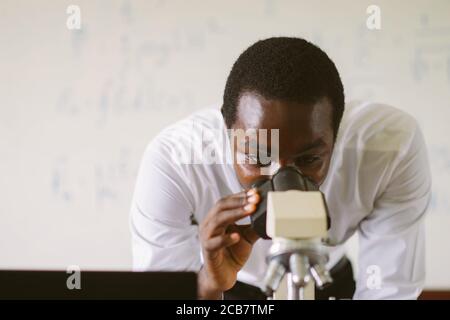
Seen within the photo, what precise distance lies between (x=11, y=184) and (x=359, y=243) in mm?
831

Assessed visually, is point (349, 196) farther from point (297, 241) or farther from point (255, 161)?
point (297, 241)

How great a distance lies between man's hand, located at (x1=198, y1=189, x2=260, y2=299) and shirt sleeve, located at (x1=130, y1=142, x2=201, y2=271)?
0.18m

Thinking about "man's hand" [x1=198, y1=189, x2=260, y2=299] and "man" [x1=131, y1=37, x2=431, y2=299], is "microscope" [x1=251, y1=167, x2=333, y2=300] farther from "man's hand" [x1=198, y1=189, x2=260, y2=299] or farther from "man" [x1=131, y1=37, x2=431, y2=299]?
"man" [x1=131, y1=37, x2=431, y2=299]

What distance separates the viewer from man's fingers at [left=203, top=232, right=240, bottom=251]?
1046 millimetres

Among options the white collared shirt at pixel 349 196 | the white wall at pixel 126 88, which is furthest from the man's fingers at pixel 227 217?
the white wall at pixel 126 88

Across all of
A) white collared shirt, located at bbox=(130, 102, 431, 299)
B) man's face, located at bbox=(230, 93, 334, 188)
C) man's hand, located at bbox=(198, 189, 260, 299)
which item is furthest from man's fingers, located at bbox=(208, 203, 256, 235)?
white collared shirt, located at bbox=(130, 102, 431, 299)

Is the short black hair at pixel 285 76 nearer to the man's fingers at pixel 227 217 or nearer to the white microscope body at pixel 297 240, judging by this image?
the man's fingers at pixel 227 217

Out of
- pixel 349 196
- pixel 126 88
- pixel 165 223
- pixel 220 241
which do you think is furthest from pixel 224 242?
pixel 126 88

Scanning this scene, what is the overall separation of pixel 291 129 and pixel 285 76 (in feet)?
0.33

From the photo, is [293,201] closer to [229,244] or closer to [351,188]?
[229,244]

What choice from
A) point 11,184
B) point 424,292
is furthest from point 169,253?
point 424,292

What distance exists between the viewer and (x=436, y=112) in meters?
1.39
